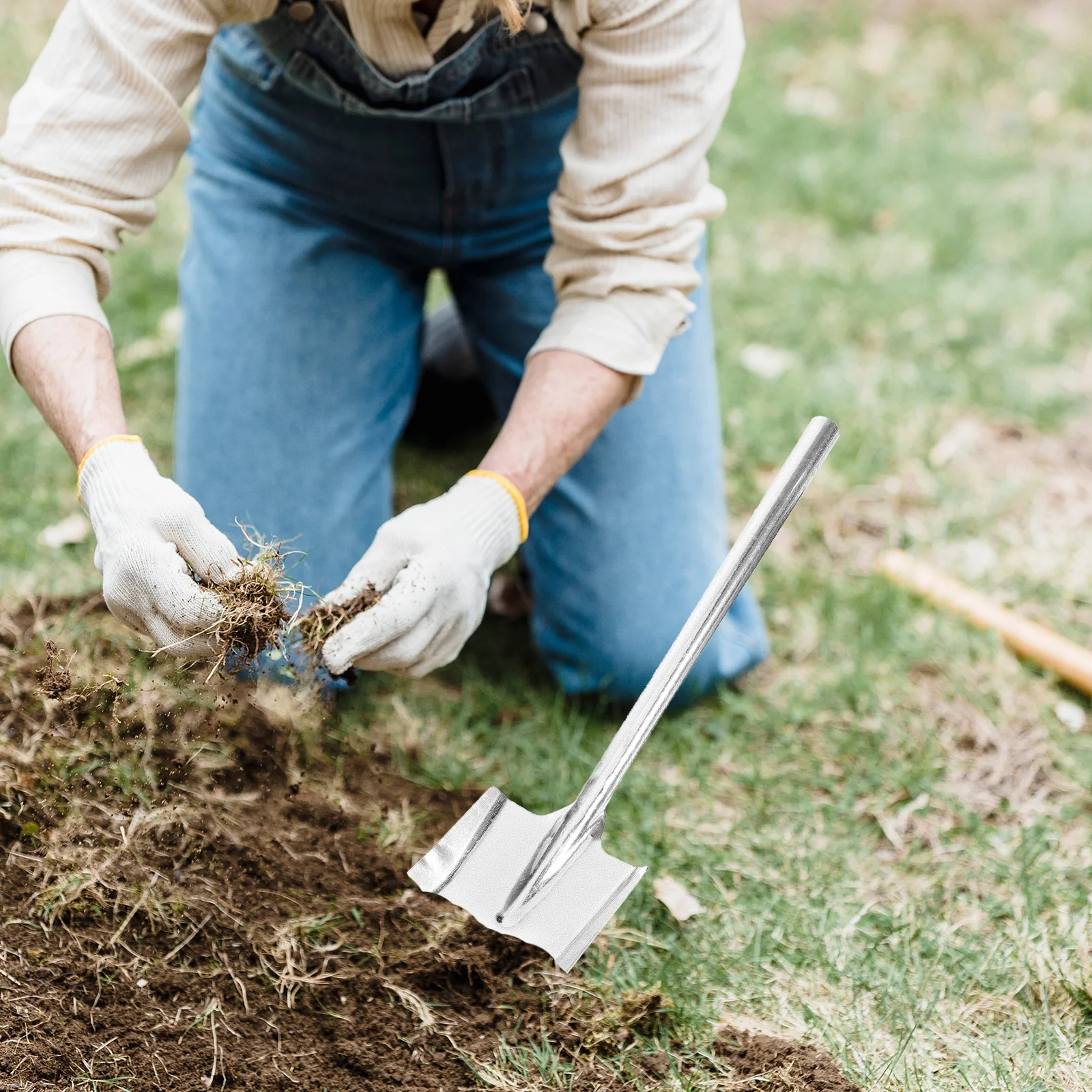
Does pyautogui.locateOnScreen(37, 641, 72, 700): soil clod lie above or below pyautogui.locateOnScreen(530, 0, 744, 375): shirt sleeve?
below

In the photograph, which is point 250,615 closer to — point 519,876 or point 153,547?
point 153,547

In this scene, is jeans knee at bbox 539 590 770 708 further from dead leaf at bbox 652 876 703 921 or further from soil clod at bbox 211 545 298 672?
soil clod at bbox 211 545 298 672

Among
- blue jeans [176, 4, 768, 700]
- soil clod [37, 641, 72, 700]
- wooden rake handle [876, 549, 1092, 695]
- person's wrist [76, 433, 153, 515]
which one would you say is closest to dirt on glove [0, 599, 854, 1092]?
soil clod [37, 641, 72, 700]

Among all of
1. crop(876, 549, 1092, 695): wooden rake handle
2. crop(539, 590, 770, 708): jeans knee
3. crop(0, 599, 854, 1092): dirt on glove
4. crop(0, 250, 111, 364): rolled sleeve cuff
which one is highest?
crop(0, 250, 111, 364): rolled sleeve cuff

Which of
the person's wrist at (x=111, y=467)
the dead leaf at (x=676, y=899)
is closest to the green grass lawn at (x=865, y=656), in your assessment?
the dead leaf at (x=676, y=899)

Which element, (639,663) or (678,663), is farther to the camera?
(639,663)

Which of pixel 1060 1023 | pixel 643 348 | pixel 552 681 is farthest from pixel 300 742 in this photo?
pixel 1060 1023

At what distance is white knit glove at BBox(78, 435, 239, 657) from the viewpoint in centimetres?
140

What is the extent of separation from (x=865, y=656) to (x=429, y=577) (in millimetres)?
1042

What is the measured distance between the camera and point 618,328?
5.47 feet

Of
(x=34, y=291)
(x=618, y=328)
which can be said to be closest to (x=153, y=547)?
(x=34, y=291)

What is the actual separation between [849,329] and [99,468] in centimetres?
214

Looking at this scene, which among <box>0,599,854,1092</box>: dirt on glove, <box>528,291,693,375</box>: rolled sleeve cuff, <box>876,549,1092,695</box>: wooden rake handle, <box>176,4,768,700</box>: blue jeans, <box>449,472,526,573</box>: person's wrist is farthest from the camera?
<box>876,549,1092,695</box>: wooden rake handle

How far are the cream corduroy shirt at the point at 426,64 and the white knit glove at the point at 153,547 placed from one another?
0.25 m
